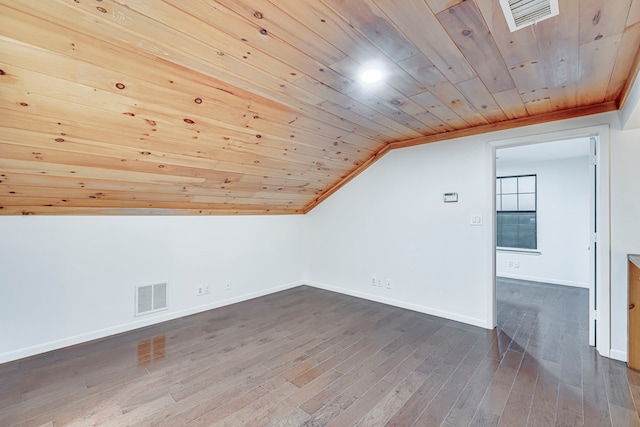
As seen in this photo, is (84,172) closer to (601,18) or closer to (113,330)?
(113,330)

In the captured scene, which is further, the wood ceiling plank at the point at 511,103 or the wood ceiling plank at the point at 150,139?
the wood ceiling plank at the point at 511,103

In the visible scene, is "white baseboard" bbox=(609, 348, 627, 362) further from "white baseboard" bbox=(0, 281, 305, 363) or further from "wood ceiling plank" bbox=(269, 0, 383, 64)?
"white baseboard" bbox=(0, 281, 305, 363)

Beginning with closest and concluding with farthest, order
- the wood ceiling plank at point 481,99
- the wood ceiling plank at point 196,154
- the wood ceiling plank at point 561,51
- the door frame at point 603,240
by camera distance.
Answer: the wood ceiling plank at point 561,51, the wood ceiling plank at point 196,154, the wood ceiling plank at point 481,99, the door frame at point 603,240

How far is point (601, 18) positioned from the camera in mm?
1390

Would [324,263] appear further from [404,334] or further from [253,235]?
[404,334]

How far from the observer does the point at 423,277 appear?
3.63 m

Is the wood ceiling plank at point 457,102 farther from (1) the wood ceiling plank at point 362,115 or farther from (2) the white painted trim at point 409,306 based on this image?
(2) the white painted trim at point 409,306

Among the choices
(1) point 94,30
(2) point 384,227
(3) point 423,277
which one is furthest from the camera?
(2) point 384,227

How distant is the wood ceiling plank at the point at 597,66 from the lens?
160 cm

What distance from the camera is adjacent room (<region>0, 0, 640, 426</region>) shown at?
1516mm

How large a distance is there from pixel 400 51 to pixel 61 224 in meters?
3.20

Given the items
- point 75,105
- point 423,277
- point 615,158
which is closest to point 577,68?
point 615,158

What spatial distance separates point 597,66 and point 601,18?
2.04 ft

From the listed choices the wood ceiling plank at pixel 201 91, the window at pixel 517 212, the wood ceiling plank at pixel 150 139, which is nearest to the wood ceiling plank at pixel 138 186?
the wood ceiling plank at pixel 150 139
